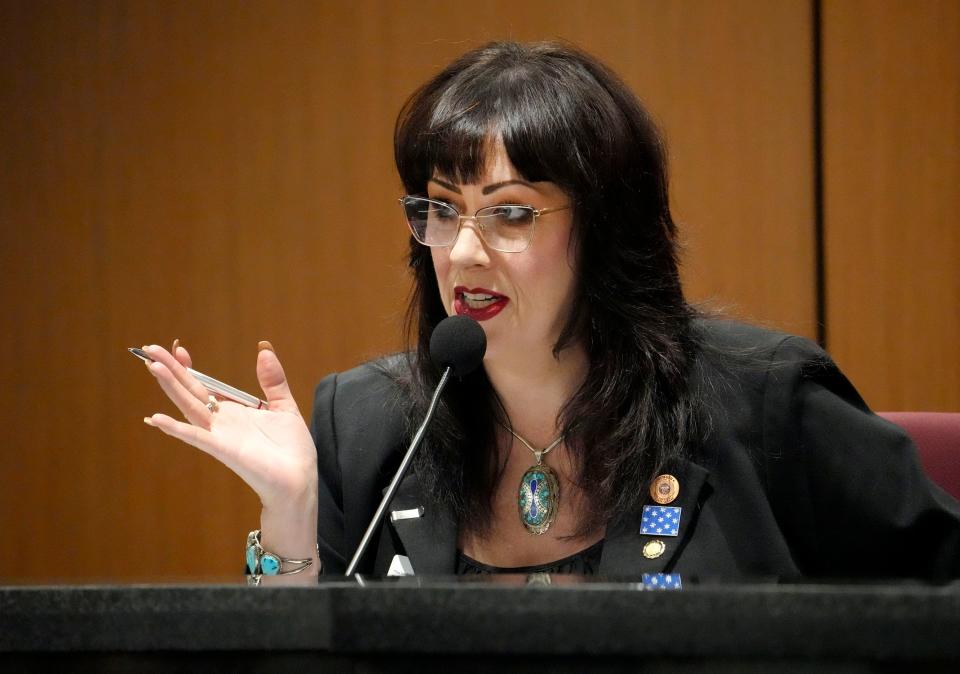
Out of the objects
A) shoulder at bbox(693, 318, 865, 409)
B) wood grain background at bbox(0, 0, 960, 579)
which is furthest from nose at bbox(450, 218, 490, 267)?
wood grain background at bbox(0, 0, 960, 579)

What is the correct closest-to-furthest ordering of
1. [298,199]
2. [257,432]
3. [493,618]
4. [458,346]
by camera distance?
[493,618] < [458,346] < [257,432] < [298,199]

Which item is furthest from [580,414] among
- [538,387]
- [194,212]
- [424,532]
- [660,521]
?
[194,212]

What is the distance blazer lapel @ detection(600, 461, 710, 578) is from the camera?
1.62m

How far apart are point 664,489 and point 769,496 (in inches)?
6.7

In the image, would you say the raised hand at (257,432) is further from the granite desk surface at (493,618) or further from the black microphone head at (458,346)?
the granite desk surface at (493,618)

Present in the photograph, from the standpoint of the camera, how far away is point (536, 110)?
1722 millimetres

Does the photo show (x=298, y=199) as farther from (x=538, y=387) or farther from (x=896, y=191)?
(x=896, y=191)

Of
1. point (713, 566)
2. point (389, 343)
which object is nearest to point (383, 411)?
point (713, 566)

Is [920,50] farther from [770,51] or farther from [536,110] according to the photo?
[536,110]

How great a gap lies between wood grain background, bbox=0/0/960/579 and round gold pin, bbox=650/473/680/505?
4.10ft

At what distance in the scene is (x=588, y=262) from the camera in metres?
1.81

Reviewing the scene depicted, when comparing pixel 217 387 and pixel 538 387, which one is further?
pixel 538 387

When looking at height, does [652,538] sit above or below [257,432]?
below

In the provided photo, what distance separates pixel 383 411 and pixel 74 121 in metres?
1.76
